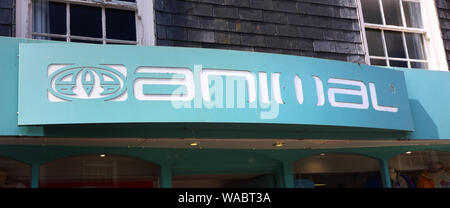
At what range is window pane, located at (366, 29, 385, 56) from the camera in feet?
25.1

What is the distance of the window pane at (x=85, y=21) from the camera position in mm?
6082

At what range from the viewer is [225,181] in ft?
20.6

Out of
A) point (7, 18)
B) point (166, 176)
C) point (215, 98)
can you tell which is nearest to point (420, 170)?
point (166, 176)

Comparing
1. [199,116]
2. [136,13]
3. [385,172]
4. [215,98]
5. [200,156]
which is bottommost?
[385,172]

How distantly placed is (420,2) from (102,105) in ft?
18.8

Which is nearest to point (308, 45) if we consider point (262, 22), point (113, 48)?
point (262, 22)

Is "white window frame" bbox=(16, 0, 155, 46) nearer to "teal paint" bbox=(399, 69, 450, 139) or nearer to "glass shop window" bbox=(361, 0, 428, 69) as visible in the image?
"teal paint" bbox=(399, 69, 450, 139)

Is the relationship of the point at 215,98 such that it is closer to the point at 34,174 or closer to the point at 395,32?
the point at 34,174

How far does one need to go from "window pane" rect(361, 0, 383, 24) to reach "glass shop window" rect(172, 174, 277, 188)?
9.73ft

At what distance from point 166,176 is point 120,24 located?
1953 mm

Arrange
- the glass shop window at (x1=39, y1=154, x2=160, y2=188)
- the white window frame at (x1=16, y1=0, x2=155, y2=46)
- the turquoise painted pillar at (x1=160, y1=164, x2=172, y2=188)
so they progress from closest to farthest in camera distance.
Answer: the glass shop window at (x1=39, y1=154, x2=160, y2=188) < the turquoise painted pillar at (x1=160, y1=164, x2=172, y2=188) < the white window frame at (x1=16, y1=0, x2=155, y2=46)

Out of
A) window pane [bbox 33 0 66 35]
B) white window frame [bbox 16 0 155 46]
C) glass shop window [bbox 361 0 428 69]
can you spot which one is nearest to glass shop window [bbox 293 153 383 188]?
glass shop window [bbox 361 0 428 69]

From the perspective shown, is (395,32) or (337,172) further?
(395,32)

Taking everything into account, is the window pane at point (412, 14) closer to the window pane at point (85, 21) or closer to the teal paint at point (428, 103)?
the teal paint at point (428, 103)
